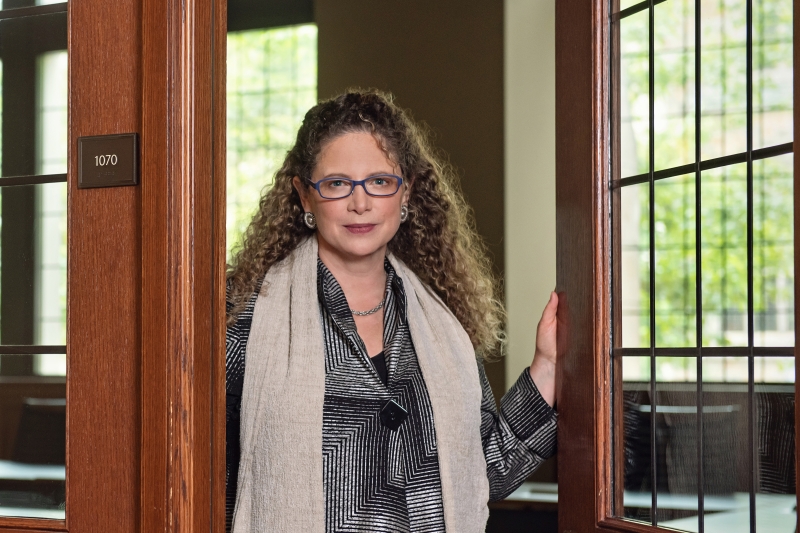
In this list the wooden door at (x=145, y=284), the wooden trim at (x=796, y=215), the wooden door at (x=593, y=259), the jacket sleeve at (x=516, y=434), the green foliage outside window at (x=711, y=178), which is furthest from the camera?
the jacket sleeve at (x=516, y=434)

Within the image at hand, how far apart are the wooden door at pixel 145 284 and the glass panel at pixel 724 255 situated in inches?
30.3

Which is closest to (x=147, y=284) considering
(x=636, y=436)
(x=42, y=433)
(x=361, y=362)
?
(x=42, y=433)

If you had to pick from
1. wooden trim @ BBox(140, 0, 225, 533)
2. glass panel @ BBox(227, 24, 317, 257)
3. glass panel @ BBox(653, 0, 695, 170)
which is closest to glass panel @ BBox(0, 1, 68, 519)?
wooden trim @ BBox(140, 0, 225, 533)

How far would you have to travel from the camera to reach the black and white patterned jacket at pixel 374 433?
5.57 feet

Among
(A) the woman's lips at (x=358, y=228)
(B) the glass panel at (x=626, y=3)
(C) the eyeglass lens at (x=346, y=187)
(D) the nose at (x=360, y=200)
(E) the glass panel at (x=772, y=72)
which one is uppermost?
(B) the glass panel at (x=626, y=3)

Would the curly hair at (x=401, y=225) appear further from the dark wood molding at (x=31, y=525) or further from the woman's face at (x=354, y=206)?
the dark wood molding at (x=31, y=525)

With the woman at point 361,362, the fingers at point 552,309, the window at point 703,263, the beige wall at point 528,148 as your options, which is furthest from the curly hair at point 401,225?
the beige wall at point 528,148

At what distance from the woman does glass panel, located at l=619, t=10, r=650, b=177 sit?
13.0 inches

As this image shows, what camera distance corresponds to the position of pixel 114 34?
1.28 metres

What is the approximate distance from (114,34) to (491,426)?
1.16 m

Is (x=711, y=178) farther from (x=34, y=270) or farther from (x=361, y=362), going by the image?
(x=34, y=270)

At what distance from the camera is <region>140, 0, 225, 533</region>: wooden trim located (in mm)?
1237

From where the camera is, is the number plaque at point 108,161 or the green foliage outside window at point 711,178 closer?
the green foliage outside window at point 711,178

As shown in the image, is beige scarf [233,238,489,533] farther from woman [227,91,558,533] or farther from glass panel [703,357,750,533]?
glass panel [703,357,750,533]
